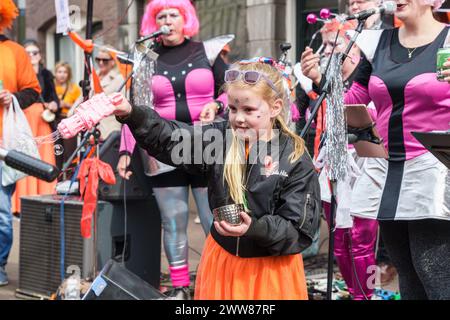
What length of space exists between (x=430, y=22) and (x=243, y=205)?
1.22 m

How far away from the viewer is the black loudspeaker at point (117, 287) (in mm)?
3879

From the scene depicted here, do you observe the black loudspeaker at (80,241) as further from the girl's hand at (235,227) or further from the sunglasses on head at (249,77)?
the girl's hand at (235,227)

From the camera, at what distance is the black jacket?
8.99ft

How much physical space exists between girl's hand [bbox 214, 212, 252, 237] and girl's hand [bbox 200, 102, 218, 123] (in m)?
1.96

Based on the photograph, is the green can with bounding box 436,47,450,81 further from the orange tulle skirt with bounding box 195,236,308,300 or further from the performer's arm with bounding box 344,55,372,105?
the orange tulle skirt with bounding box 195,236,308,300

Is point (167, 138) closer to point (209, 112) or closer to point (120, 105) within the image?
point (120, 105)

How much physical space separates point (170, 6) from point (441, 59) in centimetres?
229

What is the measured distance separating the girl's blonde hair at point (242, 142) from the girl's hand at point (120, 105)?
456 mm

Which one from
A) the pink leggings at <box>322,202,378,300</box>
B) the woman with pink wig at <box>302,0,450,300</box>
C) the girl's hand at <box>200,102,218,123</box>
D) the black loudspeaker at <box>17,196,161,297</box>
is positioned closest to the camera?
the woman with pink wig at <box>302,0,450,300</box>

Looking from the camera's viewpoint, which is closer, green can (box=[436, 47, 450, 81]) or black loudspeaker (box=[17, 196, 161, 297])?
green can (box=[436, 47, 450, 81])

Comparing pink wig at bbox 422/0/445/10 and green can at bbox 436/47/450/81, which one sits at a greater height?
pink wig at bbox 422/0/445/10

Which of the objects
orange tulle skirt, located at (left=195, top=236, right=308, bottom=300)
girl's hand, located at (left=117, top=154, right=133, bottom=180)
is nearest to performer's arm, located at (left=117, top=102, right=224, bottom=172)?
orange tulle skirt, located at (left=195, top=236, right=308, bottom=300)

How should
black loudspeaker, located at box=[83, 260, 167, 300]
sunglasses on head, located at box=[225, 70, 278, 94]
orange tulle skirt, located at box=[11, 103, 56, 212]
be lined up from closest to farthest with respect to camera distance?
sunglasses on head, located at box=[225, 70, 278, 94], black loudspeaker, located at box=[83, 260, 167, 300], orange tulle skirt, located at box=[11, 103, 56, 212]

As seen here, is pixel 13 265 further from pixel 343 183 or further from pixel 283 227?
pixel 283 227
